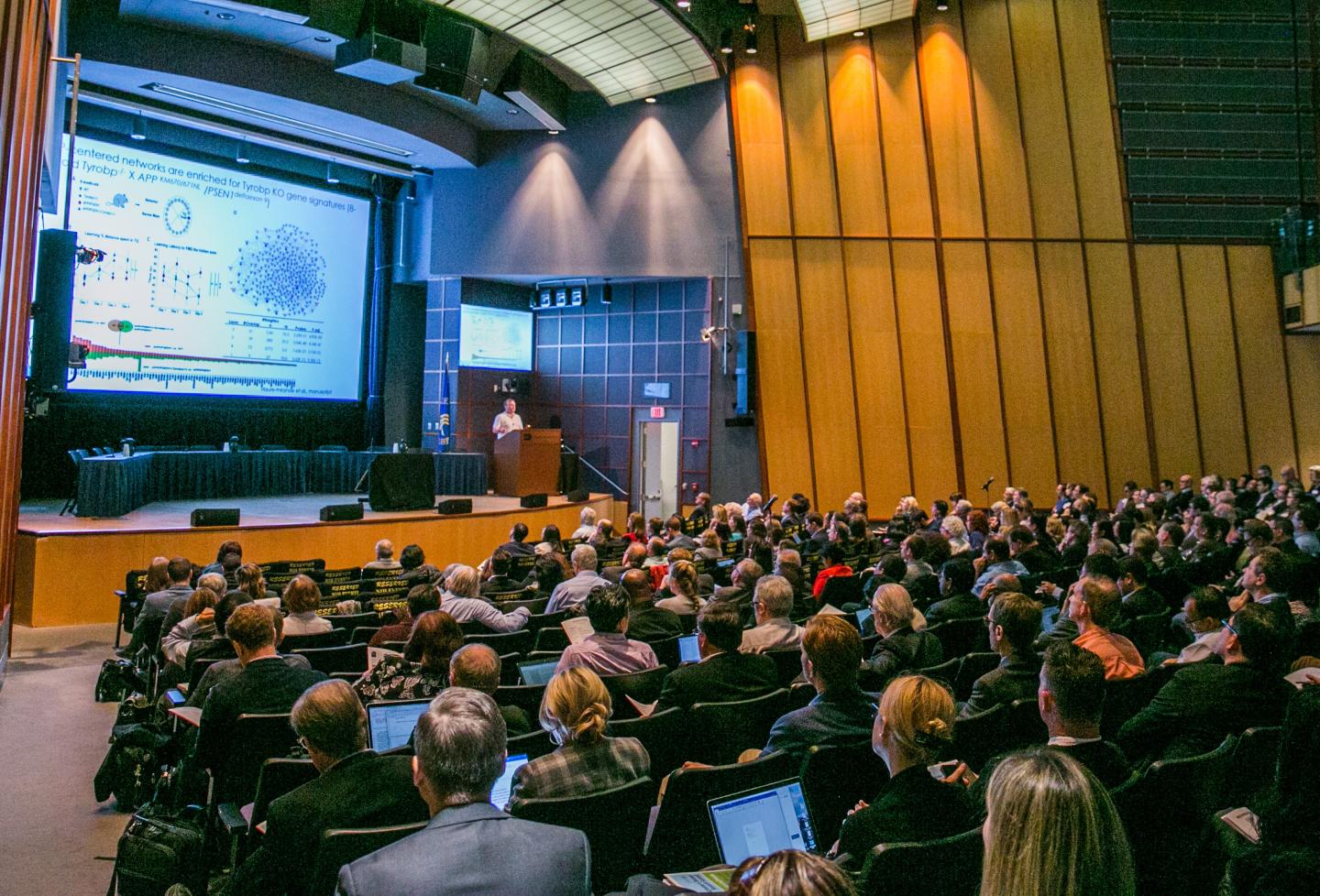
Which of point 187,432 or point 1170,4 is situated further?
point 1170,4

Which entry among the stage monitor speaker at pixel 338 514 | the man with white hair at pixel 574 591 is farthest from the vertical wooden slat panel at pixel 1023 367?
the man with white hair at pixel 574 591

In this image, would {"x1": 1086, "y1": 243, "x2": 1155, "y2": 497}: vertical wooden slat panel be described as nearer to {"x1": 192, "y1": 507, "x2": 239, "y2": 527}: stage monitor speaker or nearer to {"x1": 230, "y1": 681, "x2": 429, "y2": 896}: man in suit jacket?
{"x1": 192, "y1": 507, "x2": 239, "y2": 527}: stage monitor speaker

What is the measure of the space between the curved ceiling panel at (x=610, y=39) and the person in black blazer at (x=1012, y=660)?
1131cm

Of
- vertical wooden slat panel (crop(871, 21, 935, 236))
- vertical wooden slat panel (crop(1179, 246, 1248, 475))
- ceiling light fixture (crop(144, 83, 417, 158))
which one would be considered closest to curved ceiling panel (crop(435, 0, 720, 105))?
vertical wooden slat panel (crop(871, 21, 935, 236))

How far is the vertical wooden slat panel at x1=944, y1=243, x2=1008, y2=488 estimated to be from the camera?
15453 millimetres

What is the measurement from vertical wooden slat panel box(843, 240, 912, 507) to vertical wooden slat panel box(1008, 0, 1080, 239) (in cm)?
275

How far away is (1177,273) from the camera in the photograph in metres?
16.0

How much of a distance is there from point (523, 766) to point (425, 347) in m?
15.3

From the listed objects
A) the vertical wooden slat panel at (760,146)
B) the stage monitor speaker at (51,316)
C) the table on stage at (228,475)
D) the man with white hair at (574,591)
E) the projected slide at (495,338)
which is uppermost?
the vertical wooden slat panel at (760,146)

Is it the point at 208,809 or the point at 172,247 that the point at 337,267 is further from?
the point at 208,809

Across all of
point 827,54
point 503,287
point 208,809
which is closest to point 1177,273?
point 827,54

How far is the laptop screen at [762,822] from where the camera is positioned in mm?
2424

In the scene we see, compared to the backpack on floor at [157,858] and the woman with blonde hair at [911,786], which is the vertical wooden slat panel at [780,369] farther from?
the woman with blonde hair at [911,786]

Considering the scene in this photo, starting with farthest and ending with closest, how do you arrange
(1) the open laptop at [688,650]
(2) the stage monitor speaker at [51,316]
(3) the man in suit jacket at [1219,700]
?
(2) the stage monitor speaker at [51,316] → (1) the open laptop at [688,650] → (3) the man in suit jacket at [1219,700]
